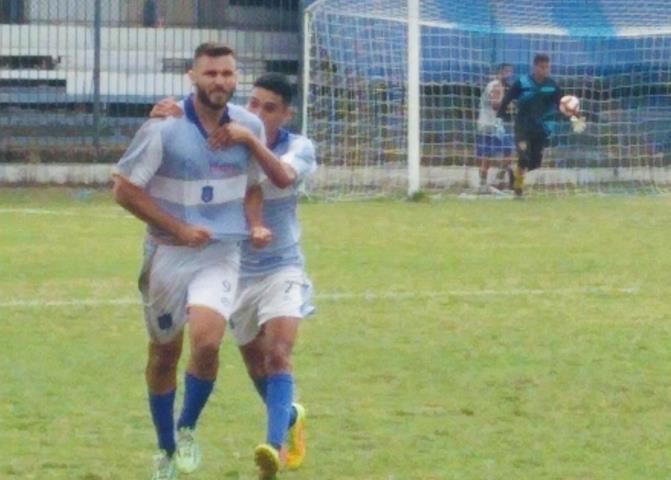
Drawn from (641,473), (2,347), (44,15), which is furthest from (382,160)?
(641,473)

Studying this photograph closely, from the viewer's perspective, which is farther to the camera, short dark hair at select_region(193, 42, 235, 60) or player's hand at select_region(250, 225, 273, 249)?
player's hand at select_region(250, 225, 273, 249)

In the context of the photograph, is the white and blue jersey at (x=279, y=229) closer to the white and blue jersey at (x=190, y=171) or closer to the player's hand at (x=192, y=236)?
the white and blue jersey at (x=190, y=171)

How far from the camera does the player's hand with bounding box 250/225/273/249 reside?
7934 millimetres

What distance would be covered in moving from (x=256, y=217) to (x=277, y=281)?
383 mm

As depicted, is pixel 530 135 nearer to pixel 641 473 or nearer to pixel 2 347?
pixel 2 347

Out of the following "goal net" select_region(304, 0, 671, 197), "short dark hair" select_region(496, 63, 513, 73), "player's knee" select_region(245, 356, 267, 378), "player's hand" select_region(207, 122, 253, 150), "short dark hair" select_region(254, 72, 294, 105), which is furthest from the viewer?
"short dark hair" select_region(496, 63, 513, 73)

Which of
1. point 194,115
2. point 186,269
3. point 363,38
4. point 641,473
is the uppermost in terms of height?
point 363,38

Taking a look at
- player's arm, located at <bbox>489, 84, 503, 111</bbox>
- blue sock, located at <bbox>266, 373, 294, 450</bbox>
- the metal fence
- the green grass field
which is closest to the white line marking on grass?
the green grass field

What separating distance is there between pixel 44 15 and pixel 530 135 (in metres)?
7.49

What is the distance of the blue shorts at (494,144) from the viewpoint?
2736cm

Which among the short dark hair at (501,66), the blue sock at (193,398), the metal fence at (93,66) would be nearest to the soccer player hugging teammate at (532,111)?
the short dark hair at (501,66)

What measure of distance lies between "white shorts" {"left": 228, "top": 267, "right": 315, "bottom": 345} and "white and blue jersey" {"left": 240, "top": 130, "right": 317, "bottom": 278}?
0.14 ft

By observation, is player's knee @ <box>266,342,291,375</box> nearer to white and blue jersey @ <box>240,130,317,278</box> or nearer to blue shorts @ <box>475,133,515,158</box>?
white and blue jersey @ <box>240,130,317,278</box>

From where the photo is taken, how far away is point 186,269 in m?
7.82
